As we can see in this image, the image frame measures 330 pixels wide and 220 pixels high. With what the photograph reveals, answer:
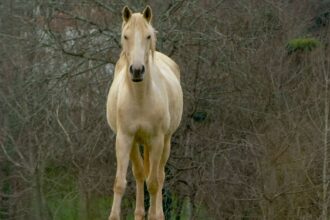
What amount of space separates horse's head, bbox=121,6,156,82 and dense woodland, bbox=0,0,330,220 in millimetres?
8787

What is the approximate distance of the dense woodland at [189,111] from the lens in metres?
18.0

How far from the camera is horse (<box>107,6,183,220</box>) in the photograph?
817cm

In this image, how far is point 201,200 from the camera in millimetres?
20047

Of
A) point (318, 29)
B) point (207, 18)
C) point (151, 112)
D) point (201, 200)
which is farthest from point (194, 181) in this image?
point (151, 112)

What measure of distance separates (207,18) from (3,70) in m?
5.15

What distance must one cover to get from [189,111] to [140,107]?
1092 centimetres

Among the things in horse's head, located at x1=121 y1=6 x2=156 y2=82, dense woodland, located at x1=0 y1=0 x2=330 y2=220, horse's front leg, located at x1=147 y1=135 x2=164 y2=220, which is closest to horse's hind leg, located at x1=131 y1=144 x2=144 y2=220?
horse's front leg, located at x1=147 y1=135 x2=164 y2=220

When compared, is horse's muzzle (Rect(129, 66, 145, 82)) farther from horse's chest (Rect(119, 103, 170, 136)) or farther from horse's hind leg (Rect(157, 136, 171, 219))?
horse's hind leg (Rect(157, 136, 171, 219))

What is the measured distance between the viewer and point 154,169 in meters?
9.19

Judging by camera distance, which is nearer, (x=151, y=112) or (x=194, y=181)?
(x=151, y=112)

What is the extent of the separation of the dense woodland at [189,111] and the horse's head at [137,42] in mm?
8787

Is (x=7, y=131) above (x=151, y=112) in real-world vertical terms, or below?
above

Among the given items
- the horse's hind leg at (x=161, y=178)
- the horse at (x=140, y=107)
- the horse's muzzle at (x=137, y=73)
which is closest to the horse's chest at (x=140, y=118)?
the horse at (x=140, y=107)

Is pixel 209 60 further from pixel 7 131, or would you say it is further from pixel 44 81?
pixel 7 131
